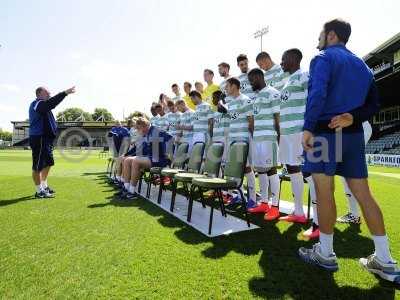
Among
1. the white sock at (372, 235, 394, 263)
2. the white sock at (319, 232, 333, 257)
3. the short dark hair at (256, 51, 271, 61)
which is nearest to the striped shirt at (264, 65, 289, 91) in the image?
the short dark hair at (256, 51, 271, 61)

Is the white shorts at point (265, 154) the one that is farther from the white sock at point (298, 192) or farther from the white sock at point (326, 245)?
the white sock at point (326, 245)

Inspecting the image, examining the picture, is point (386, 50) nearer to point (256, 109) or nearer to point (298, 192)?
point (256, 109)

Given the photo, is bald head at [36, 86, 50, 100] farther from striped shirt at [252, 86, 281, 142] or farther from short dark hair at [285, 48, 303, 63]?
short dark hair at [285, 48, 303, 63]

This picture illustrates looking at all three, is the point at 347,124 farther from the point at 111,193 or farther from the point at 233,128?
the point at 111,193

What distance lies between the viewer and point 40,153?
280 inches

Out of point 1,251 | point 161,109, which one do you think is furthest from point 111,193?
point 1,251

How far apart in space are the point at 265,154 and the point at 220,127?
1622 millimetres

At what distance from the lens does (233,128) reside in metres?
5.62

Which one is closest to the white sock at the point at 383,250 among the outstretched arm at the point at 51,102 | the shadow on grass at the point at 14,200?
the shadow on grass at the point at 14,200

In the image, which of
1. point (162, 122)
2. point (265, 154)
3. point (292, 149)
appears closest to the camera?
point (292, 149)

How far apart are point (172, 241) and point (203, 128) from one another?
371cm

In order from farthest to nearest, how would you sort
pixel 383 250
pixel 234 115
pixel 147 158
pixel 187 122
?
pixel 187 122, pixel 147 158, pixel 234 115, pixel 383 250

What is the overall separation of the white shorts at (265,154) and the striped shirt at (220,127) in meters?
1.28

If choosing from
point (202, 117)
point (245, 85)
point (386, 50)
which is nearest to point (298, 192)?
point (245, 85)
